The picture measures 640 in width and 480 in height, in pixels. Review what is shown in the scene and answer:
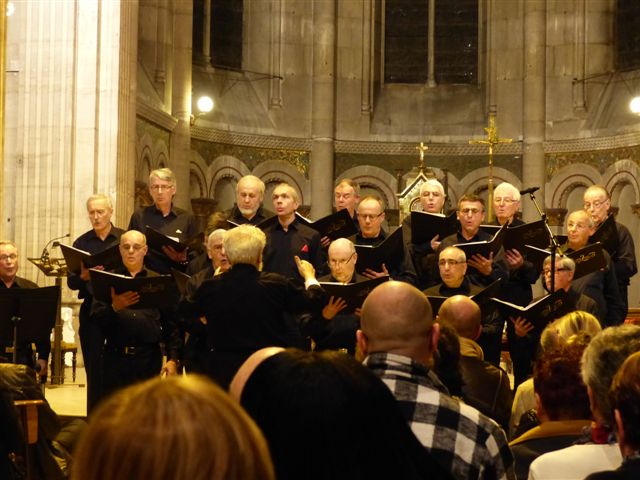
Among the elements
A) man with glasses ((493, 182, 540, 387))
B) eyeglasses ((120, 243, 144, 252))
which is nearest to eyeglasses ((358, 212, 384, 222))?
man with glasses ((493, 182, 540, 387))

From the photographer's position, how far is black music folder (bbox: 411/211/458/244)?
794cm

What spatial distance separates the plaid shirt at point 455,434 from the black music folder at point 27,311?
4.79 metres

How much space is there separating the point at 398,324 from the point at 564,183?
15.1 meters

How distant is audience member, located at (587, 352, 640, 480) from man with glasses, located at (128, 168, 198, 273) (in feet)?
18.6

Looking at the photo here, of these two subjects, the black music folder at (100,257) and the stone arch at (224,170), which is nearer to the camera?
the black music folder at (100,257)

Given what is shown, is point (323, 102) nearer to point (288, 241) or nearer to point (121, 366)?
point (288, 241)

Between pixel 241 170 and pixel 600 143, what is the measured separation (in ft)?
17.3

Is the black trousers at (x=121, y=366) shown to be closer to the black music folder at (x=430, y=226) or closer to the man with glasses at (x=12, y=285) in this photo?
the man with glasses at (x=12, y=285)

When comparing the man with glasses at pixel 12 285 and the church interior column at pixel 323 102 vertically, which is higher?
the church interior column at pixel 323 102

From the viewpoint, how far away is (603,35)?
18031mm

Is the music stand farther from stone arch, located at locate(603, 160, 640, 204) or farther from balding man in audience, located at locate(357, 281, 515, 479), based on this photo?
stone arch, located at locate(603, 160, 640, 204)


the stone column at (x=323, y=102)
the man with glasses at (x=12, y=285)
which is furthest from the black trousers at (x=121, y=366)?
the stone column at (x=323, y=102)

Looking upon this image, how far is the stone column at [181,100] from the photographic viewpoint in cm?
1641

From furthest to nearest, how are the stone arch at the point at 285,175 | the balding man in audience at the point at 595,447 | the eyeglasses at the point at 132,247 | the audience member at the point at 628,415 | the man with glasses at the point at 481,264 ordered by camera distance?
1. the stone arch at the point at 285,175
2. the man with glasses at the point at 481,264
3. the eyeglasses at the point at 132,247
4. the balding man in audience at the point at 595,447
5. the audience member at the point at 628,415
